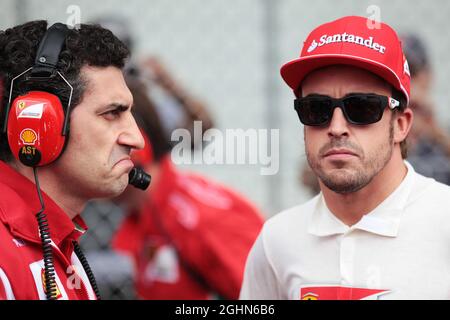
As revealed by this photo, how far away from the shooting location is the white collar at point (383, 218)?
2.61 m

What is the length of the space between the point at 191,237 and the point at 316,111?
65.3 inches

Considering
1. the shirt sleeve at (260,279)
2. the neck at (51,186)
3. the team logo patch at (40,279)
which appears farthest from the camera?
the shirt sleeve at (260,279)

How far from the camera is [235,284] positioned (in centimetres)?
398

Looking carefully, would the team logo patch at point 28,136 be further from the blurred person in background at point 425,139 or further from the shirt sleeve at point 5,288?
the blurred person in background at point 425,139

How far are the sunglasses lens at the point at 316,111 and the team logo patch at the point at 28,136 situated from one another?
84 cm

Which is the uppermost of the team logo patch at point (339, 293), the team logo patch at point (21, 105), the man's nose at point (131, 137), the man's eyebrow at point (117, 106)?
the man's eyebrow at point (117, 106)

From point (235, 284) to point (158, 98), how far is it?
1250 millimetres

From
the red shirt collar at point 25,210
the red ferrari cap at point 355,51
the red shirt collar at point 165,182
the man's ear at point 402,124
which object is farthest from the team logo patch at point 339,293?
the red shirt collar at point 165,182

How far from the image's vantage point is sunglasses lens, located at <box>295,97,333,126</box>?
2.58m

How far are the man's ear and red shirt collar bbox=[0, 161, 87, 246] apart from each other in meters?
1.07

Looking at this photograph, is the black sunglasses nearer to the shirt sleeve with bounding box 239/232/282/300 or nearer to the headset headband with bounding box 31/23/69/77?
the shirt sleeve with bounding box 239/232/282/300

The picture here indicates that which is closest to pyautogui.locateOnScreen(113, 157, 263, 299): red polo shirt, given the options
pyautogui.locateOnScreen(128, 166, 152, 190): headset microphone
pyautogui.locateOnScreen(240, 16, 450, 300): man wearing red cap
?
Result: pyautogui.locateOnScreen(240, 16, 450, 300): man wearing red cap

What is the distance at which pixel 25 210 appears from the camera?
2346 millimetres
